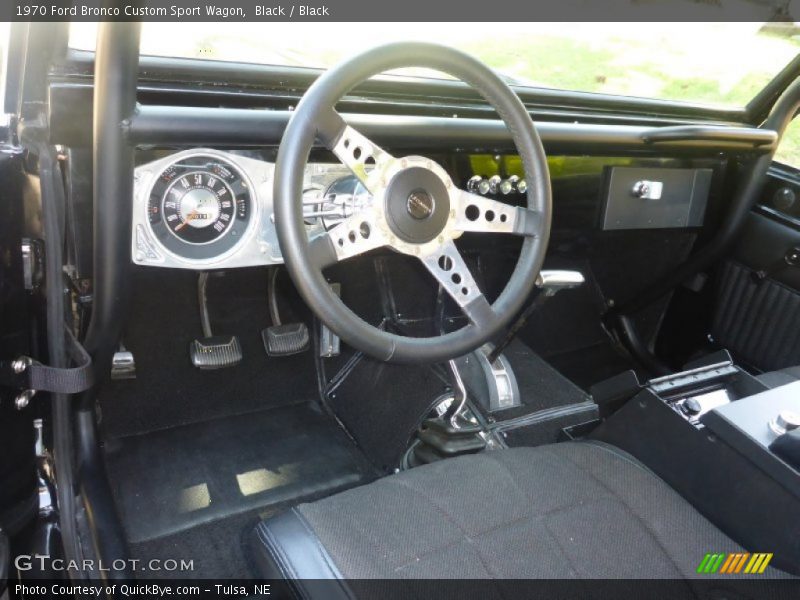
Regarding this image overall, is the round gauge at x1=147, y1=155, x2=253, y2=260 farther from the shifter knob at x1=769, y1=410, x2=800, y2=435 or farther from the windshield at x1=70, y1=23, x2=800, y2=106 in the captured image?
the shifter knob at x1=769, y1=410, x2=800, y2=435

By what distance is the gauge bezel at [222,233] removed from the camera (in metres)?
1.48

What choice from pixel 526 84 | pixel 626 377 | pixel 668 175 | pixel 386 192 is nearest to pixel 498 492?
pixel 626 377

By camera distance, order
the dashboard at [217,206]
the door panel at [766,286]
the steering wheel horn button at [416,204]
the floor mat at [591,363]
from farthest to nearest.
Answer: the floor mat at [591,363] → the door panel at [766,286] → the dashboard at [217,206] → the steering wheel horn button at [416,204]

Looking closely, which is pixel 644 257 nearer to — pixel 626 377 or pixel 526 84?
pixel 526 84

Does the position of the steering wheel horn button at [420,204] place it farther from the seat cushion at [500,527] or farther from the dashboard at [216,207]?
the seat cushion at [500,527]

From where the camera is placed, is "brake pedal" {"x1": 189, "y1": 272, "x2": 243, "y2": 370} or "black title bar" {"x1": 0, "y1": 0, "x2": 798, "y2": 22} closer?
"black title bar" {"x1": 0, "y1": 0, "x2": 798, "y2": 22}

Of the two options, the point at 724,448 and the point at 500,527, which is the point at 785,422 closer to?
the point at 724,448

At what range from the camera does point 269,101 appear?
1675 mm

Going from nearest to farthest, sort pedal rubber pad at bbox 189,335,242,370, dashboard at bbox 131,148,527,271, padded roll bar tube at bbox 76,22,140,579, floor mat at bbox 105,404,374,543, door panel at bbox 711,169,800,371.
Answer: padded roll bar tube at bbox 76,22,140,579, dashboard at bbox 131,148,527,271, floor mat at bbox 105,404,374,543, pedal rubber pad at bbox 189,335,242,370, door panel at bbox 711,169,800,371

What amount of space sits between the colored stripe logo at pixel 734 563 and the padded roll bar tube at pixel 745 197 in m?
1.60

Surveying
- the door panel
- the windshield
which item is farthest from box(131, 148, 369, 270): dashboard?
the door panel

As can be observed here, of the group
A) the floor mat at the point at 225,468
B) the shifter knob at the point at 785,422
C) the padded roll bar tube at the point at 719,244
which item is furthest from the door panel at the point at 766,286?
the floor mat at the point at 225,468

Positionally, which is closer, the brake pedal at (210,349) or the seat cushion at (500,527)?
the seat cushion at (500,527)

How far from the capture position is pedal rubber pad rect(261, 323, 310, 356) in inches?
83.5
